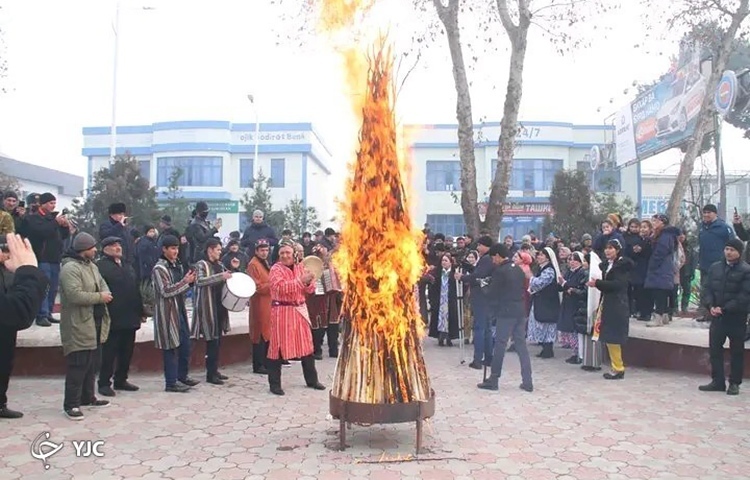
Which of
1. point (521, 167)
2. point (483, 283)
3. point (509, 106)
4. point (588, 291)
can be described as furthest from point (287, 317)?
point (521, 167)

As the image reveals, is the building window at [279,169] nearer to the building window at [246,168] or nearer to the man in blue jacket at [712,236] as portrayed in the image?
the building window at [246,168]

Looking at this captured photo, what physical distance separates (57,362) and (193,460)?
421cm

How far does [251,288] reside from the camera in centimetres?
787

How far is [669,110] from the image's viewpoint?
2652 centimetres

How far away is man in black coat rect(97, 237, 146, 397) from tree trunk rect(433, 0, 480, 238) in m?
7.89

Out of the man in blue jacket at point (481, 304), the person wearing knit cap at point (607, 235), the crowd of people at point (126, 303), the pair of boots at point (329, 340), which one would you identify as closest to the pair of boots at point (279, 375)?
the crowd of people at point (126, 303)

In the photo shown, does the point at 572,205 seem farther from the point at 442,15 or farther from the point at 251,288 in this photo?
the point at 251,288

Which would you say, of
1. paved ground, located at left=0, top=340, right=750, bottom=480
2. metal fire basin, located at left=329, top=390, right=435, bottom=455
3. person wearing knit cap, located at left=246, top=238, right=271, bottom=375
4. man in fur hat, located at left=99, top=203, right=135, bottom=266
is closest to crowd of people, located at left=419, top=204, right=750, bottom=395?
paved ground, located at left=0, top=340, right=750, bottom=480

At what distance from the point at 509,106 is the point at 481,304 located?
5450 millimetres

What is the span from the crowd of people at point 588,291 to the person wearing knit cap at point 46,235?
20.1 ft

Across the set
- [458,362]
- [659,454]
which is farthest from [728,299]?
[458,362]

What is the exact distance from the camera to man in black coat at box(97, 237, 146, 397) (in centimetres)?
732

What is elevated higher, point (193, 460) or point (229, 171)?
point (229, 171)

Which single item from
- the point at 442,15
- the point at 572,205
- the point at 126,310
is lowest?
the point at 126,310
